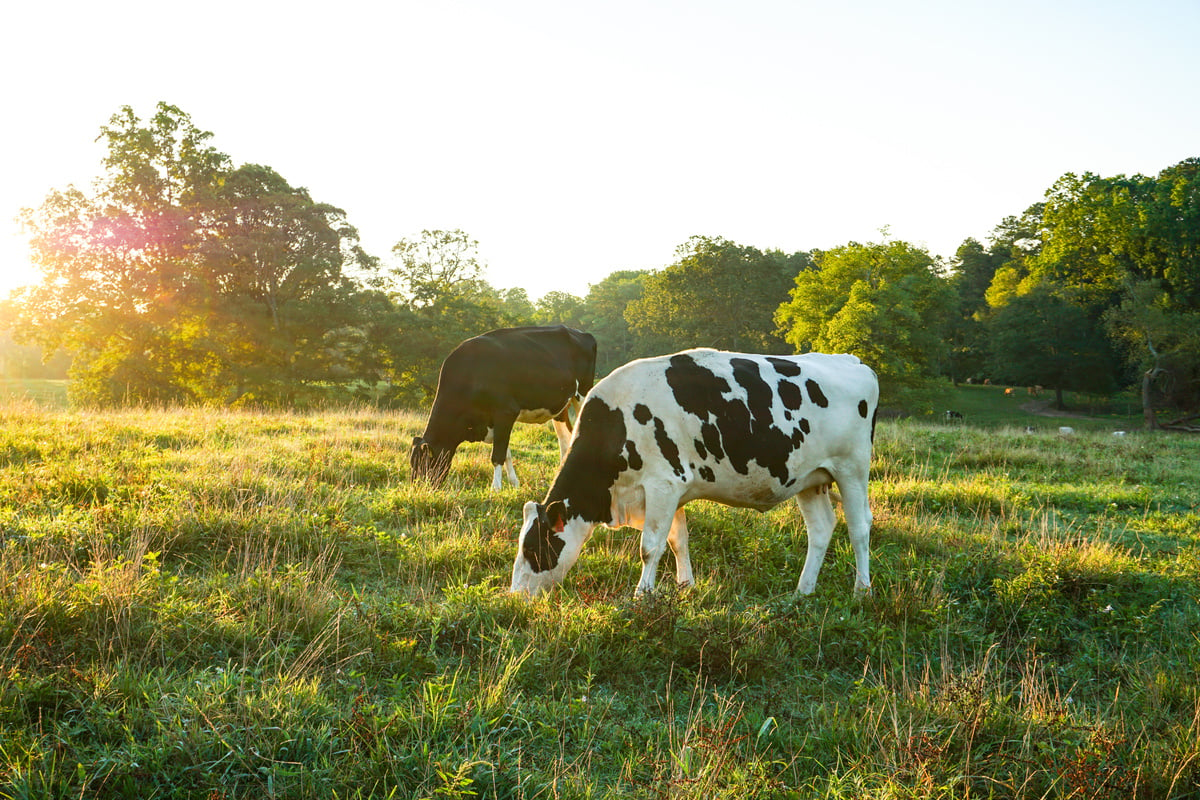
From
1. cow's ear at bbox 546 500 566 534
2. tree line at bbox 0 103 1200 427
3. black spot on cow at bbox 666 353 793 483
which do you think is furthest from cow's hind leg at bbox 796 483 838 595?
tree line at bbox 0 103 1200 427

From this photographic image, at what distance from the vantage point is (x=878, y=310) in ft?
132

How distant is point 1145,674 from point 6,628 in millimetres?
6619

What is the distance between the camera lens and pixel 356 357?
118 feet

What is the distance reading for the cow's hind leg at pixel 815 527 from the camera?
605 centimetres

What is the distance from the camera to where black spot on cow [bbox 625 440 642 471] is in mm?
5746

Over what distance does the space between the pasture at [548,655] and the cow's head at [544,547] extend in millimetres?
329

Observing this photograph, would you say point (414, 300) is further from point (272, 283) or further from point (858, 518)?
point (858, 518)

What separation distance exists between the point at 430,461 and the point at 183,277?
2729cm

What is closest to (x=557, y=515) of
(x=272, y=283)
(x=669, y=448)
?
(x=669, y=448)

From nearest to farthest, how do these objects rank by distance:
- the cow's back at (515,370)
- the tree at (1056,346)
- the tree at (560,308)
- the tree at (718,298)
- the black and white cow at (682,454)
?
the black and white cow at (682,454) → the cow's back at (515,370) → the tree at (1056,346) → the tree at (718,298) → the tree at (560,308)

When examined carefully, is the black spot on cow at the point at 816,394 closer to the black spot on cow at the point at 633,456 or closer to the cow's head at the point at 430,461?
the black spot on cow at the point at 633,456

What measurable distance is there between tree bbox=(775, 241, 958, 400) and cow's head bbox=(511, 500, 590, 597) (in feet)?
119

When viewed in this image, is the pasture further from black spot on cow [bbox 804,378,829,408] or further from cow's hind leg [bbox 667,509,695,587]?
black spot on cow [bbox 804,378,829,408]

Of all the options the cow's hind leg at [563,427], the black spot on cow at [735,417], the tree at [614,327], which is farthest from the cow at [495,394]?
the tree at [614,327]
